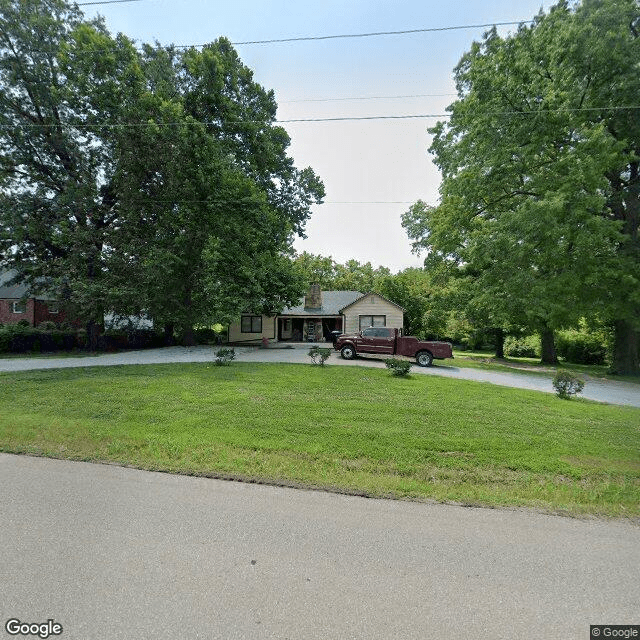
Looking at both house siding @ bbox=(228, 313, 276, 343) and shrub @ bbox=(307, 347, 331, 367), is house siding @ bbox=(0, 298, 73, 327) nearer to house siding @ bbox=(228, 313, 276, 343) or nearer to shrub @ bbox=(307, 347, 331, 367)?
house siding @ bbox=(228, 313, 276, 343)

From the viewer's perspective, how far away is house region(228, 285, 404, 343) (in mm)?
25859

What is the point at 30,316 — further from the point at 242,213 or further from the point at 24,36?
the point at 242,213

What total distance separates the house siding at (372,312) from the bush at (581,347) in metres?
11.2

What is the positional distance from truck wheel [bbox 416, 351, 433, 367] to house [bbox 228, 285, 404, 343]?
994cm

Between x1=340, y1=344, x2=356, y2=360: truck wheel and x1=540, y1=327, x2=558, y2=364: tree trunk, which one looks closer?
x1=340, y1=344, x2=356, y2=360: truck wheel

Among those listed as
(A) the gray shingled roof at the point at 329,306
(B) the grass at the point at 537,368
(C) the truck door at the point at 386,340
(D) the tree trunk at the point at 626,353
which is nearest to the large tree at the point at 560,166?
(D) the tree trunk at the point at 626,353

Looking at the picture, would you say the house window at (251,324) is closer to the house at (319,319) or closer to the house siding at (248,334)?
the house at (319,319)

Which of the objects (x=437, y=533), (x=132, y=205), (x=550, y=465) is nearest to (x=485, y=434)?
(x=550, y=465)

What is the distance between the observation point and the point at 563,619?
207cm

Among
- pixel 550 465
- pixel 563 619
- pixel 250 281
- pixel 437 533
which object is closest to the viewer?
pixel 563 619

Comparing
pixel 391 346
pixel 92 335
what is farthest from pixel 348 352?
pixel 92 335

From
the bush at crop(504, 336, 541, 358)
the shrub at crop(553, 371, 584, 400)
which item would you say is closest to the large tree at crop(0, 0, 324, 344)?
the shrub at crop(553, 371, 584, 400)

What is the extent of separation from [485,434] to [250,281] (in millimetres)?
16244

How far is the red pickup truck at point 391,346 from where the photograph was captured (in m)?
15.4
